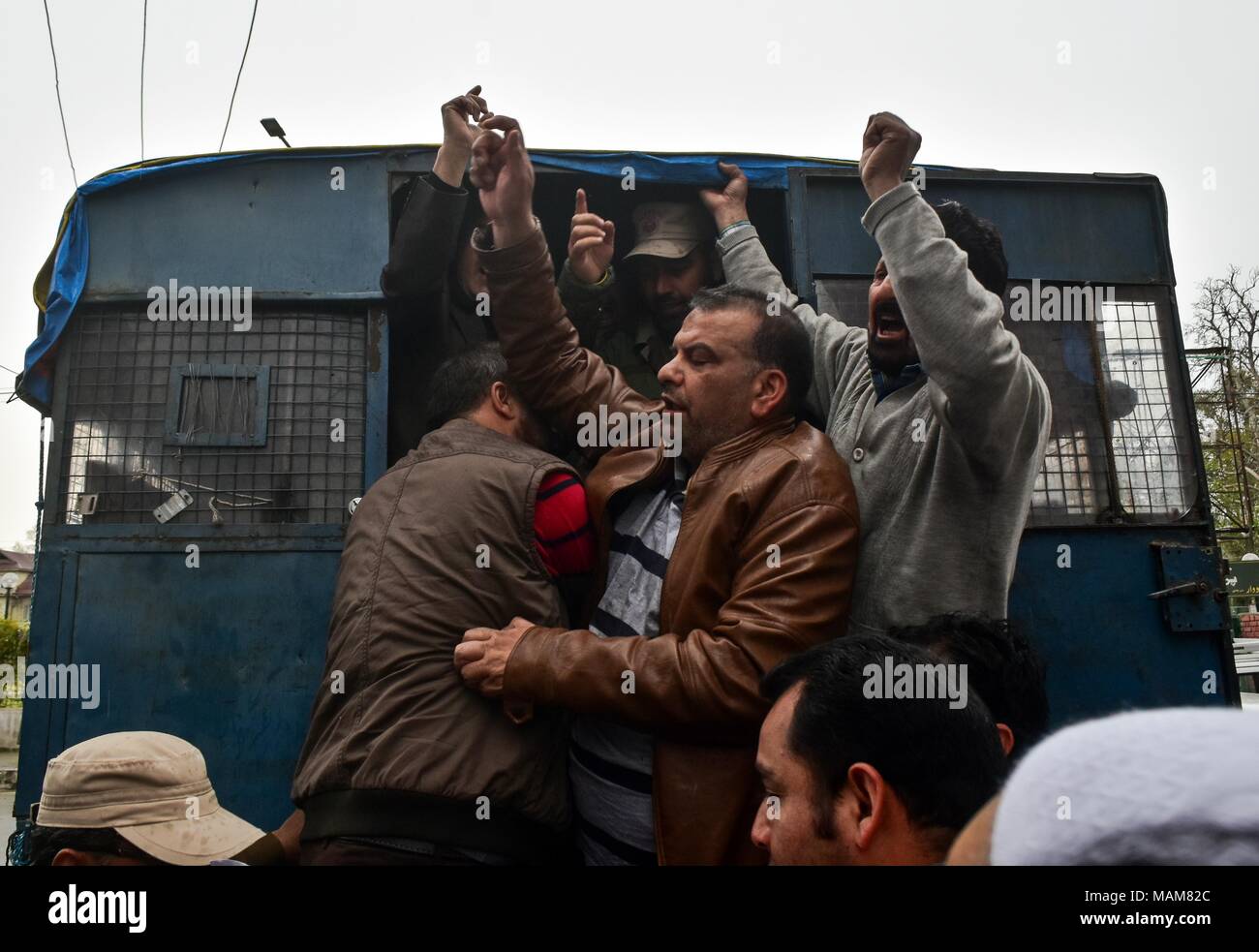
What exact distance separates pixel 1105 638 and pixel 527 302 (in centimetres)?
217

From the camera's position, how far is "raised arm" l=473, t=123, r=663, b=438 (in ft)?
7.75

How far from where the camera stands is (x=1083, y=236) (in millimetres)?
3148

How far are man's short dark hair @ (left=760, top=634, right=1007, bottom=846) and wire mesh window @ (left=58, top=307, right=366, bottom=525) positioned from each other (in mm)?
1966

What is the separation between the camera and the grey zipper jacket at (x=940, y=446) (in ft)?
5.99

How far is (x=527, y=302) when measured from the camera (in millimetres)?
2438

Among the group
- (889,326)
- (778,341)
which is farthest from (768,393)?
(889,326)

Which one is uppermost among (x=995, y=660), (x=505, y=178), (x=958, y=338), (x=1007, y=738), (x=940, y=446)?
(x=505, y=178)

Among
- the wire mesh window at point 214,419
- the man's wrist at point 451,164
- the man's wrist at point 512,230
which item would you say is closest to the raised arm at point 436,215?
the man's wrist at point 451,164

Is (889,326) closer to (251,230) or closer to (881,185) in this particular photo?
(881,185)

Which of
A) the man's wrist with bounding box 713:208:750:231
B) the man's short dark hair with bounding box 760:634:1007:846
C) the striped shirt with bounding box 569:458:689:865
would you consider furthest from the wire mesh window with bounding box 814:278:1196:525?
the man's short dark hair with bounding box 760:634:1007:846

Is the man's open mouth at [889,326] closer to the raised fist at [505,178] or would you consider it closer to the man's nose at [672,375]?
the man's nose at [672,375]

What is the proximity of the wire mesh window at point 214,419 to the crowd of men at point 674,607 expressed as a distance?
731 mm

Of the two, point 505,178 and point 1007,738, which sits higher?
point 505,178
